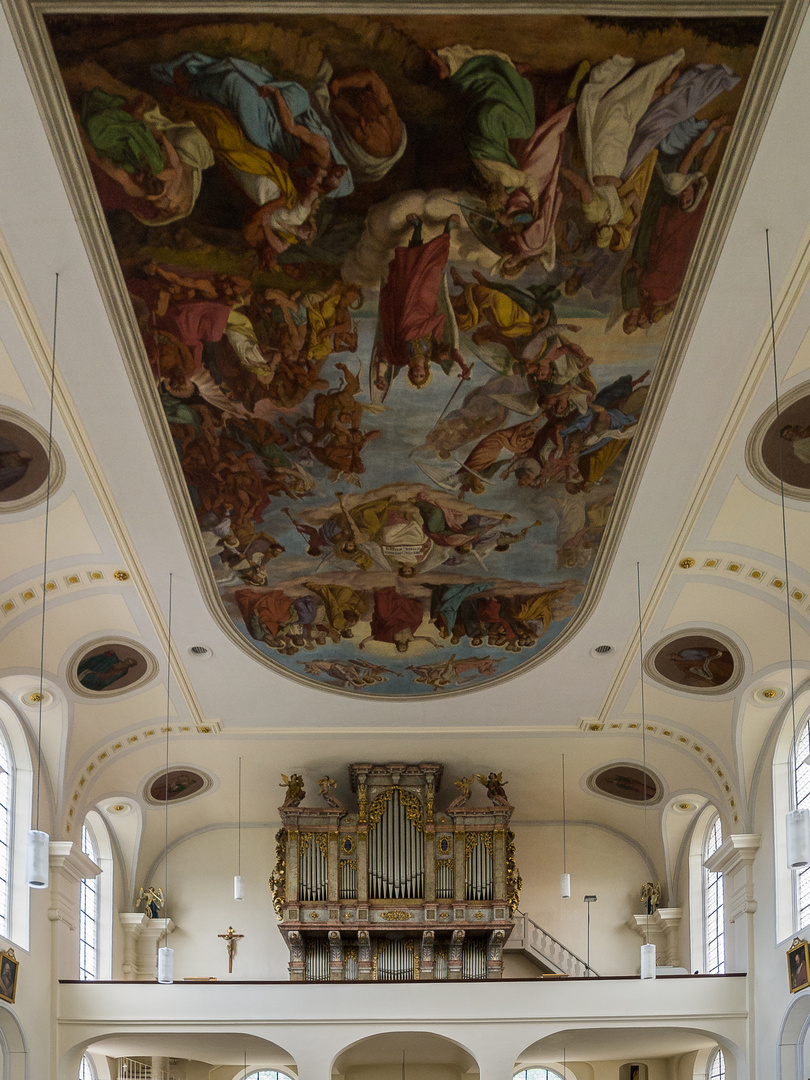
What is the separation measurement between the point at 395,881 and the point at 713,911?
19.9ft

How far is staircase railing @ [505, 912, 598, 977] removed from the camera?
26.2 meters

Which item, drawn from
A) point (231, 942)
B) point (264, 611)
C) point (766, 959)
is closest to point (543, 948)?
point (231, 942)

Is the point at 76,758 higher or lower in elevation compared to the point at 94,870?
higher

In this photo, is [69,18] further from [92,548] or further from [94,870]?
[94,870]

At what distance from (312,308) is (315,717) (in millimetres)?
12178

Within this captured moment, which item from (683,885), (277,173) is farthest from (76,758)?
(277,173)

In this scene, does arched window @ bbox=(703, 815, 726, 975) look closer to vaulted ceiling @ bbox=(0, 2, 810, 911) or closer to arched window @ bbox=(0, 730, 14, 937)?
vaulted ceiling @ bbox=(0, 2, 810, 911)

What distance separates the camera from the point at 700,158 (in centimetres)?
962

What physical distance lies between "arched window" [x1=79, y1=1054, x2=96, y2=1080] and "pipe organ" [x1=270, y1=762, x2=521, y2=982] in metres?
4.31

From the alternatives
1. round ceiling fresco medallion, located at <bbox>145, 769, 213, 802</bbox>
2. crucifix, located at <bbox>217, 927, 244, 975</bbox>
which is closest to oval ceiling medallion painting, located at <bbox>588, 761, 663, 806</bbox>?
round ceiling fresco medallion, located at <bbox>145, 769, 213, 802</bbox>

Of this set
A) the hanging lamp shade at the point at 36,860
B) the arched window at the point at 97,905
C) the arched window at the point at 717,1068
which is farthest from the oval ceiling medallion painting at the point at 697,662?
the arched window at the point at 97,905

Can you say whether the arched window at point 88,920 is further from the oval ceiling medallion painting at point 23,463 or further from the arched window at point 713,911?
the arched window at point 713,911

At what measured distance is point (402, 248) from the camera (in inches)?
418

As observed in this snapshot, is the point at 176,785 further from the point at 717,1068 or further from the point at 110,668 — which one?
the point at 717,1068
